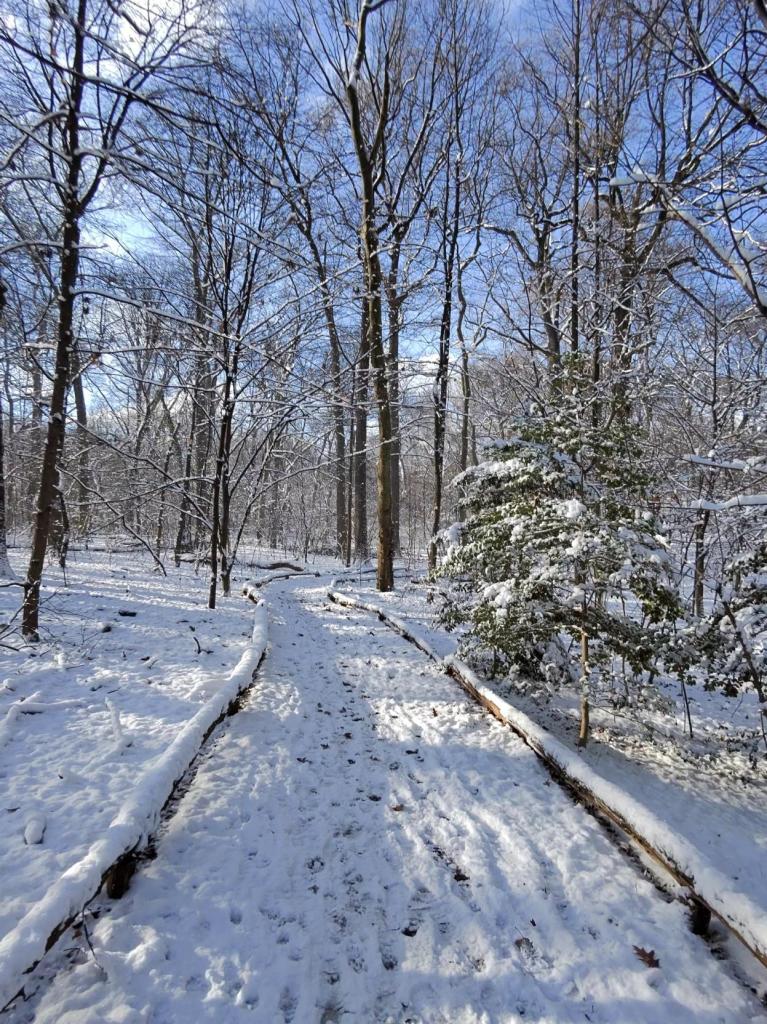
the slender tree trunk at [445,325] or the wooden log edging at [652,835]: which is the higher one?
the slender tree trunk at [445,325]

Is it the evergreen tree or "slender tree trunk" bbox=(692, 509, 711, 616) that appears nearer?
the evergreen tree

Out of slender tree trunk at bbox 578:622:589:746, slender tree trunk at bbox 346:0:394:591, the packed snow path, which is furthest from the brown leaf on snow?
slender tree trunk at bbox 346:0:394:591

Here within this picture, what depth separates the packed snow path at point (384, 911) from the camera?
218cm

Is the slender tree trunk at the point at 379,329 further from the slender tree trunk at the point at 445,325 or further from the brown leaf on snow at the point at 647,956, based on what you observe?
the brown leaf on snow at the point at 647,956

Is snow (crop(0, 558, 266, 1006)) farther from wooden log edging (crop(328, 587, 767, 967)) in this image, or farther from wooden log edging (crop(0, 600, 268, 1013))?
wooden log edging (crop(328, 587, 767, 967))

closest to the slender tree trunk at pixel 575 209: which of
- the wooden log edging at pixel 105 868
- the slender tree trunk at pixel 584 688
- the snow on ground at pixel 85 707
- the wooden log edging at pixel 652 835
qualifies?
the slender tree trunk at pixel 584 688

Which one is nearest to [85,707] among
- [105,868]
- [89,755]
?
[89,755]

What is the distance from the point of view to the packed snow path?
2.18 m

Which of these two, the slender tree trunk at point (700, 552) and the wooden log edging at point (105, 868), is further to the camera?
the slender tree trunk at point (700, 552)

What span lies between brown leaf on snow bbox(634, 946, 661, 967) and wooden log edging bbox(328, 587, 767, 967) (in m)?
0.37

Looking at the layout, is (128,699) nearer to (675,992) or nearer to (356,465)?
(675,992)

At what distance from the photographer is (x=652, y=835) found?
116 inches

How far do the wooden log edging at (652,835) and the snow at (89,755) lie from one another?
9.55ft

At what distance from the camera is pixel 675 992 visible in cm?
227
